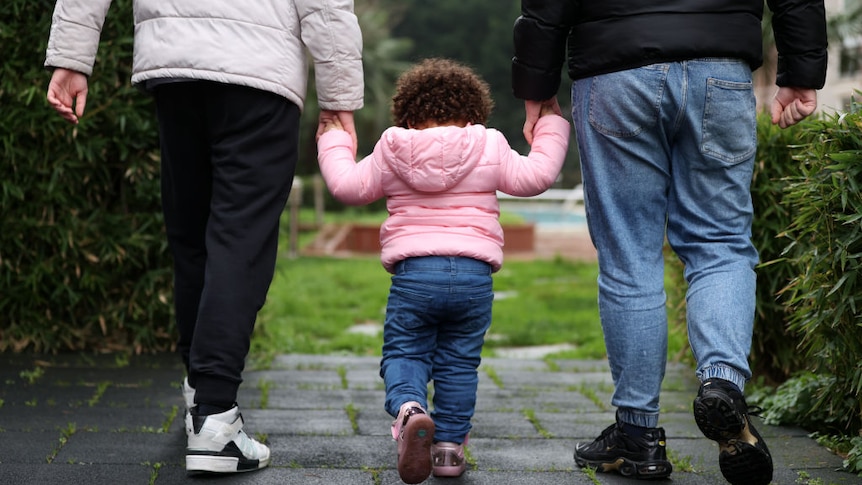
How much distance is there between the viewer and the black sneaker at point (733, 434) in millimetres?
2279

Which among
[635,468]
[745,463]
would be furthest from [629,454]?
[745,463]

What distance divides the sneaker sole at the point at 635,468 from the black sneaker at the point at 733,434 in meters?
0.29

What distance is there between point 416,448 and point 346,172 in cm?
84

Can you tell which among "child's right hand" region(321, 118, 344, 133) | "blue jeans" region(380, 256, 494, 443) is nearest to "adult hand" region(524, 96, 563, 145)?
"blue jeans" region(380, 256, 494, 443)

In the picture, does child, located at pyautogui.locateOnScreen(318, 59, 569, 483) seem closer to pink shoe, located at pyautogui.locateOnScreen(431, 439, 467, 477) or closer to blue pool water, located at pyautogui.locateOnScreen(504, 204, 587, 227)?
pink shoe, located at pyautogui.locateOnScreen(431, 439, 467, 477)

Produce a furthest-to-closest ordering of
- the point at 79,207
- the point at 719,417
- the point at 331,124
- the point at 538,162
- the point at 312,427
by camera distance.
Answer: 1. the point at 79,207
2. the point at 312,427
3. the point at 331,124
4. the point at 538,162
5. the point at 719,417

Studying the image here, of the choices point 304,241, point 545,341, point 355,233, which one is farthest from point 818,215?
point 304,241

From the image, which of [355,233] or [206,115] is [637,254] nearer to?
[206,115]

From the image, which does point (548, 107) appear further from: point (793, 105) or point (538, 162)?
point (793, 105)

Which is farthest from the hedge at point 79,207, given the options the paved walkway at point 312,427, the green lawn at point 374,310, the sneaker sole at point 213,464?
the sneaker sole at point 213,464

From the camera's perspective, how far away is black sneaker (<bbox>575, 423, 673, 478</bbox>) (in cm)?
263

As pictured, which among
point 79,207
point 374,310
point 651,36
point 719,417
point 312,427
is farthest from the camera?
point 374,310

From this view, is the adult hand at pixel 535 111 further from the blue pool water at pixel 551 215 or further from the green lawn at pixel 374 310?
the blue pool water at pixel 551 215

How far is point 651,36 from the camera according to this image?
99.1 inches
